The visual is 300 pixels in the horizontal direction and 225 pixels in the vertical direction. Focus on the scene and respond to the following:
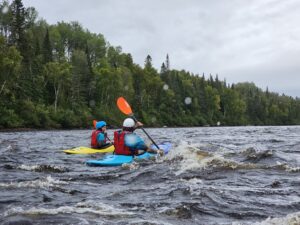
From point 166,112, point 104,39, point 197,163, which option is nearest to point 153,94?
point 166,112

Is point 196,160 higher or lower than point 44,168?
higher

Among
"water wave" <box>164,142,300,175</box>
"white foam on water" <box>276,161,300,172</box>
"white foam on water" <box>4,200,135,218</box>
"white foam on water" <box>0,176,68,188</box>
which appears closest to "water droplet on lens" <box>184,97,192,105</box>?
"water wave" <box>164,142,300,175</box>

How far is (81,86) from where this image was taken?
6400 centimetres

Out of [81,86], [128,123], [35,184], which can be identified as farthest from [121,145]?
[81,86]

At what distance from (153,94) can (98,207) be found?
78093 millimetres

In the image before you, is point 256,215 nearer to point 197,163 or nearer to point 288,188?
point 288,188

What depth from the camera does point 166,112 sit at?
8319 centimetres

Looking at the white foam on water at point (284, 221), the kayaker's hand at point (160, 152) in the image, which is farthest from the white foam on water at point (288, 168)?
the white foam on water at point (284, 221)

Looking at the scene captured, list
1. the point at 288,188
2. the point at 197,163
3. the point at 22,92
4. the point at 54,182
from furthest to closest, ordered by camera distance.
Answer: the point at 22,92
the point at 197,163
the point at 54,182
the point at 288,188

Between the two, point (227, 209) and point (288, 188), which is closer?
point (227, 209)

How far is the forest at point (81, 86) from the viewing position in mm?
47688

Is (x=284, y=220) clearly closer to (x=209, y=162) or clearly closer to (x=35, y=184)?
(x=35, y=184)

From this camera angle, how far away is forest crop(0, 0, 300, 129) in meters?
47.7

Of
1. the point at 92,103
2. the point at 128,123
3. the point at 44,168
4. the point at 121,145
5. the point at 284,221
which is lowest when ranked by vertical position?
the point at 284,221
